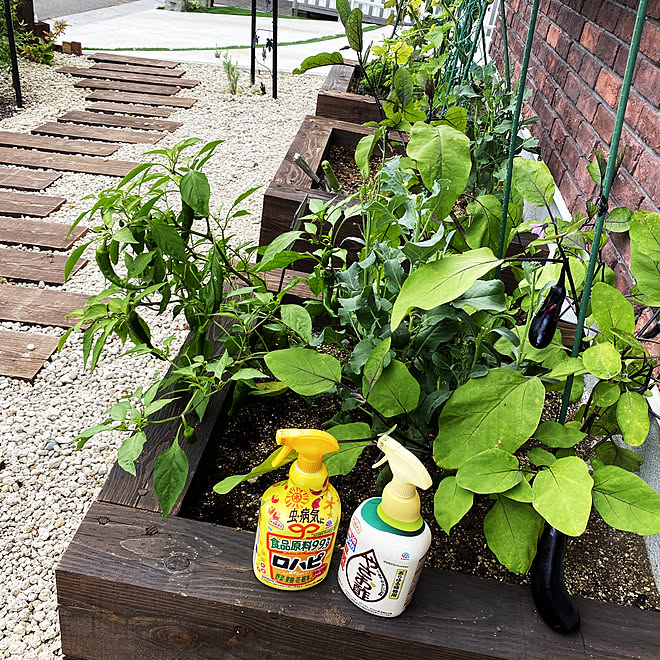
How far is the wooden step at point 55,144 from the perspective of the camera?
3635mm

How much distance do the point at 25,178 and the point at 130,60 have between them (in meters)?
2.79

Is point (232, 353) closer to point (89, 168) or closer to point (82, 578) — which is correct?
point (82, 578)

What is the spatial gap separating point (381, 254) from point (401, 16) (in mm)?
2791

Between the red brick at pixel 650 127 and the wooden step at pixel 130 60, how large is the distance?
15.7ft

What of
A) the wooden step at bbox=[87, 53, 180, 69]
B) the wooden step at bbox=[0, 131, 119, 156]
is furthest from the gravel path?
the wooden step at bbox=[87, 53, 180, 69]

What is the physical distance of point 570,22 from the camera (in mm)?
2414

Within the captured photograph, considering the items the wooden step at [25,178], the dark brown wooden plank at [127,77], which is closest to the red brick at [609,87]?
the wooden step at [25,178]

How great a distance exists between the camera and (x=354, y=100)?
326 cm

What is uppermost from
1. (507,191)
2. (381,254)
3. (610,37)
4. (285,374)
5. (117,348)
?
(610,37)

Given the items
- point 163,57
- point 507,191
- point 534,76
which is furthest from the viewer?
point 163,57

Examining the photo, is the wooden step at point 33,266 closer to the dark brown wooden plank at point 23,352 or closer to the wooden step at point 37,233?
the wooden step at point 37,233

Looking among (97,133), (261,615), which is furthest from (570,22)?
(97,133)

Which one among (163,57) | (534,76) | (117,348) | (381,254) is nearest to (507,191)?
(381,254)

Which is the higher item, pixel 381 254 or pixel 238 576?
pixel 381 254
